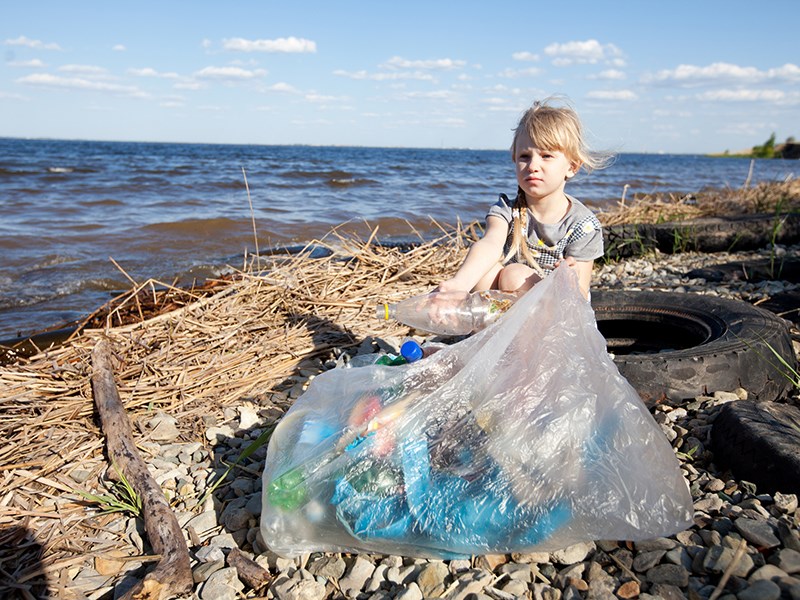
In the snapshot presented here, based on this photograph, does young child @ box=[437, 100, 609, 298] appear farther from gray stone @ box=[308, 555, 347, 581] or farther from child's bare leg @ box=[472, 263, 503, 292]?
gray stone @ box=[308, 555, 347, 581]

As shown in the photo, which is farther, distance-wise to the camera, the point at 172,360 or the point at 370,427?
the point at 172,360

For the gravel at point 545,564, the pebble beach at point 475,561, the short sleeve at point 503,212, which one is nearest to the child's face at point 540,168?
the short sleeve at point 503,212

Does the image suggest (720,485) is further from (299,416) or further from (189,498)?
(189,498)

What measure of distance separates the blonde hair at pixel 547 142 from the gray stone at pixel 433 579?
61.8 inches

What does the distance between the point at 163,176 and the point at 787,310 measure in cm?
1553

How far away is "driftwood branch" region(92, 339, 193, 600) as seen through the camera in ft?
5.15

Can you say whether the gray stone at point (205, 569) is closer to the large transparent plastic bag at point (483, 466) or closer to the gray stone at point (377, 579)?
the large transparent plastic bag at point (483, 466)

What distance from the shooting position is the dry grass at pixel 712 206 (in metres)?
8.08

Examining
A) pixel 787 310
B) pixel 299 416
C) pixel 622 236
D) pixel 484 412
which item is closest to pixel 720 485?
pixel 484 412

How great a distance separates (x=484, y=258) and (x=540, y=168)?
0.47 meters

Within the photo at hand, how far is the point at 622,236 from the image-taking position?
623 centimetres

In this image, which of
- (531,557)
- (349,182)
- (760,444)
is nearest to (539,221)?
(760,444)

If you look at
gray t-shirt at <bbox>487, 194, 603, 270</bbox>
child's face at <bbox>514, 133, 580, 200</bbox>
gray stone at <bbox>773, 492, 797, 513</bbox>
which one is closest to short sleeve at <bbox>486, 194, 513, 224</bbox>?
gray t-shirt at <bbox>487, 194, 603, 270</bbox>

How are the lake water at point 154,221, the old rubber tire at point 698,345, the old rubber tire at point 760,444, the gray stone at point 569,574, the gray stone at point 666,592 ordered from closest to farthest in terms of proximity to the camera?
the gray stone at point 666,592, the gray stone at point 569,574, the old rubber tire at point 760,444, the old rubber tire at point 698,345, the lake water at point 154,221
